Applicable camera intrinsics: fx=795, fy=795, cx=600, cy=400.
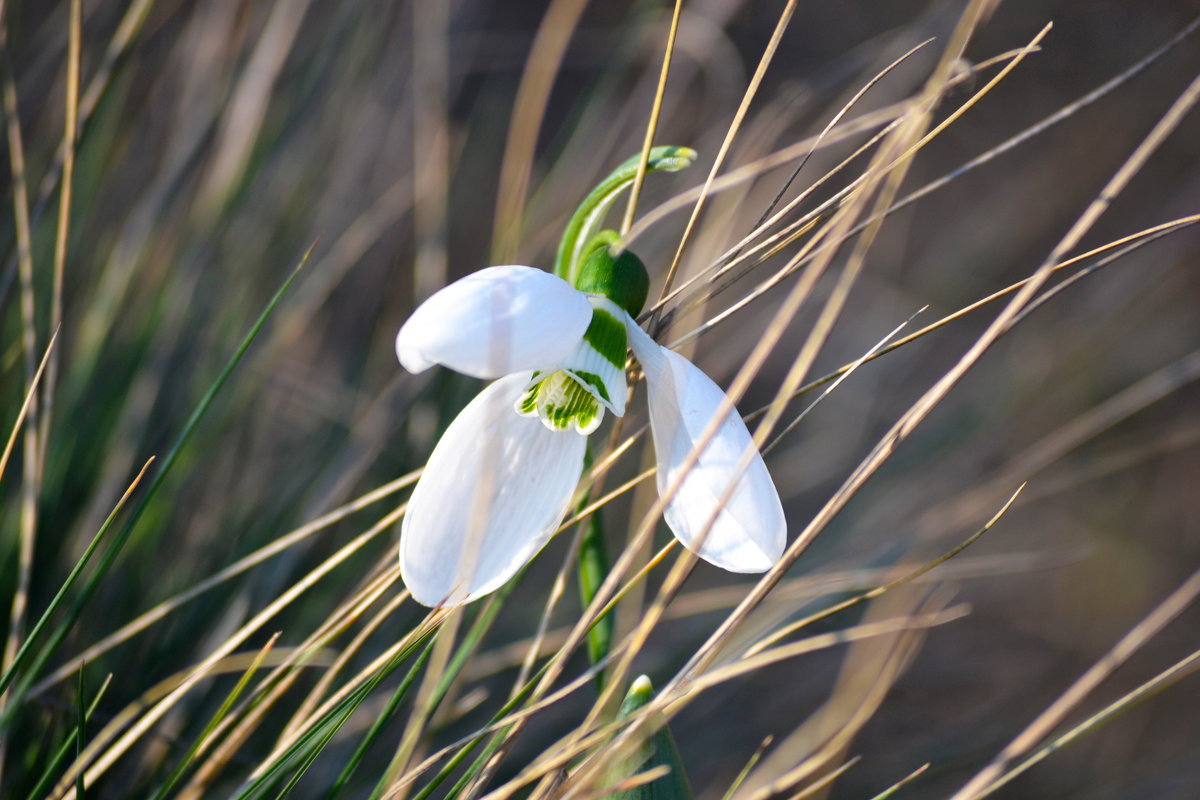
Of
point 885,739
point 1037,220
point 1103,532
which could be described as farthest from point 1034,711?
point 1037,220

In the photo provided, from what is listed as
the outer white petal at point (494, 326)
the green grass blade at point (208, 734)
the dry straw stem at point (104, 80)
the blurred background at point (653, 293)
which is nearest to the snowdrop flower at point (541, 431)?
the outer white petal at point (494, 326)

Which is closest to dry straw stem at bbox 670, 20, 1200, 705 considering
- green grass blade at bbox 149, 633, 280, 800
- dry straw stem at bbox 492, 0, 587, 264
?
green grass blade at bbox 149, 633, 280, 800

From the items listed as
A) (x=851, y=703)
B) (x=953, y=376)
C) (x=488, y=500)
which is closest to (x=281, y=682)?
(x=488, y=500)

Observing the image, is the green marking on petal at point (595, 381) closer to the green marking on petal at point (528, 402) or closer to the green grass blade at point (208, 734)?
the green marking on petal at point (528, 402)

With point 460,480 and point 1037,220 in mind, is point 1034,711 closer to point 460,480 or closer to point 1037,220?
point 1037,220

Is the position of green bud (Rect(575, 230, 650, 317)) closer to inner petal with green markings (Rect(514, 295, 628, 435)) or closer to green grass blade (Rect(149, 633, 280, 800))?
inner petal with green markings (Rect(514, 295, 628, 435))

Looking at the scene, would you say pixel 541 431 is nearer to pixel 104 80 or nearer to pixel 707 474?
pixel 707 474

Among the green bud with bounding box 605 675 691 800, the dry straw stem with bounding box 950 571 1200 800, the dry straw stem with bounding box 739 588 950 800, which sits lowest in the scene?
the dry straw stem with bounding box 739 588 950 800
